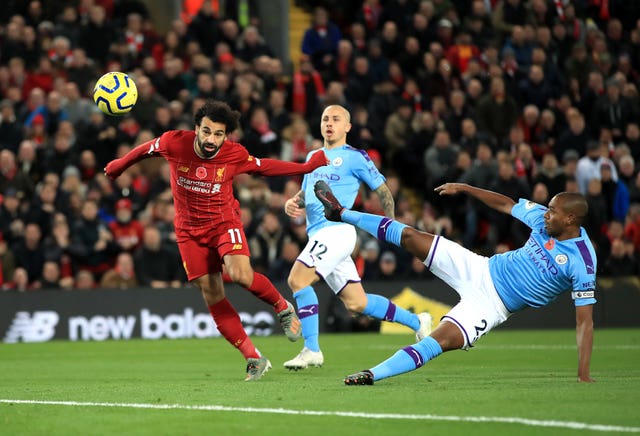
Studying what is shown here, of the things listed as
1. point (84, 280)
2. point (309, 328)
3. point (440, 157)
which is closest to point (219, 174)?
point (309, 328)

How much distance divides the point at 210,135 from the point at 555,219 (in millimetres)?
3147

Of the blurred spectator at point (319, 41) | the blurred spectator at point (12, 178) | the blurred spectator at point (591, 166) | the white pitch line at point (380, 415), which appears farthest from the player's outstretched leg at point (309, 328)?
the blurred spectator at point (319, 41)

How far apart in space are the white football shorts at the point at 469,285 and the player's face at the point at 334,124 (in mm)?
3453

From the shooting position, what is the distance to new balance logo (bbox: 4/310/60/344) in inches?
758

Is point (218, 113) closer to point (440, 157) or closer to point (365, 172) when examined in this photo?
point (365, 172)

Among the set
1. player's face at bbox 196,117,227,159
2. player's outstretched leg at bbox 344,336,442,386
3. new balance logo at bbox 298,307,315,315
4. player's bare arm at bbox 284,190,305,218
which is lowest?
player's outstretched leg at bbox 344,336,442,386

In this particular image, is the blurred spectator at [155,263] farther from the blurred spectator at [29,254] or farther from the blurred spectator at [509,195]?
the blurred spectator at [509,195]

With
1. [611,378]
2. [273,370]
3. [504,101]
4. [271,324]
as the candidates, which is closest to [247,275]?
[273,370]

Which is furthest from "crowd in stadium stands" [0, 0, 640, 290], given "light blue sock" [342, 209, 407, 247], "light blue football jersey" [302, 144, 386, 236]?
"light blue sock" [342, 209, 407, 247]

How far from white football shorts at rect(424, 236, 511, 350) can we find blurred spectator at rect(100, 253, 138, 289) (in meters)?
10.7

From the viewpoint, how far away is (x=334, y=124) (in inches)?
513

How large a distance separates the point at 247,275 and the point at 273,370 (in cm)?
176

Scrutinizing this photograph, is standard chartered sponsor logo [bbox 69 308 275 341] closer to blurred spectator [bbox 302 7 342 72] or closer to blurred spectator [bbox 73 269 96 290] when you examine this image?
blurred spectator [bbox 73 269 96 290]

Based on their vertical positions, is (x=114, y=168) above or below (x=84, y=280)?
above
